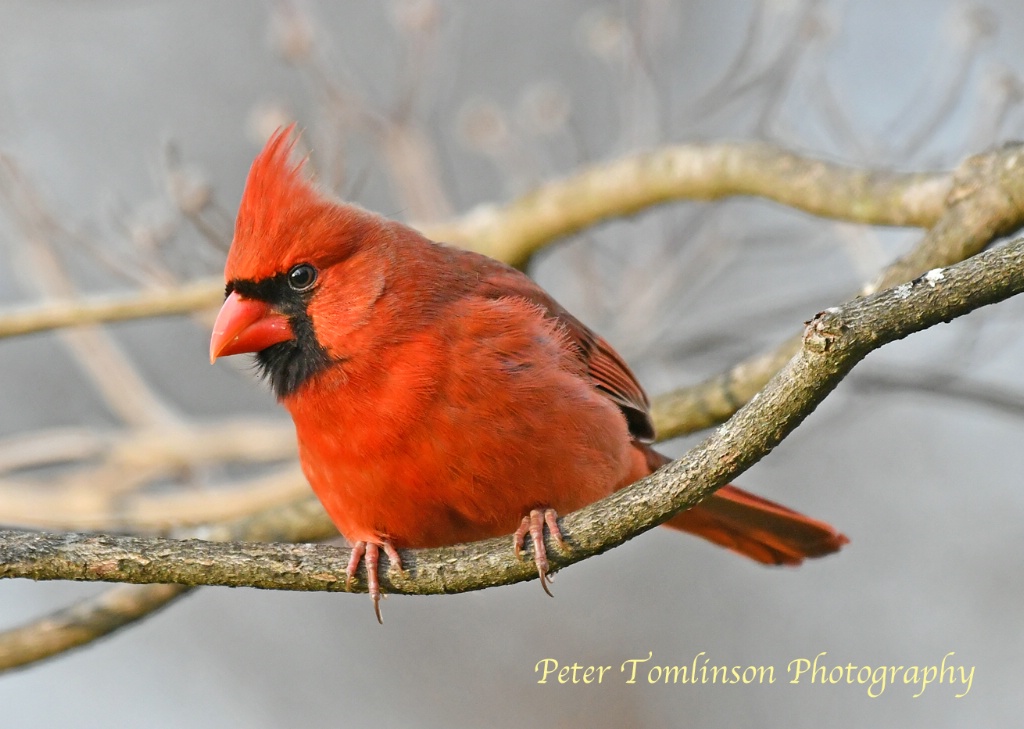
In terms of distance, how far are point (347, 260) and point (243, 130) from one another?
210 inches

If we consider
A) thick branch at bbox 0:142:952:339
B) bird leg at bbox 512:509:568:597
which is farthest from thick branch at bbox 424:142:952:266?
bird leg at bbox 512:509:568:597

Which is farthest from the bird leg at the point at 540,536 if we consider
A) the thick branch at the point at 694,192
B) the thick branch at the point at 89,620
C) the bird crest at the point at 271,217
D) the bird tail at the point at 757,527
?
the thick branch at the point at 694,192

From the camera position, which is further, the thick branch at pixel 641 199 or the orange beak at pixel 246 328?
the thick branch at pixel 641 199

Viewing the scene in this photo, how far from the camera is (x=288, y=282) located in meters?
2.95

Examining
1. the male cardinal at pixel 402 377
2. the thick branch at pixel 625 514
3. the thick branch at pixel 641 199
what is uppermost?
the thick branch at pixel 641 199

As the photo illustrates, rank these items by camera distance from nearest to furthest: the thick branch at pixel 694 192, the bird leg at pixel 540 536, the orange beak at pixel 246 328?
the bird leg at pixel 540 536
the orange beak at pixel 246 328
the thick branch at pixel 694 192

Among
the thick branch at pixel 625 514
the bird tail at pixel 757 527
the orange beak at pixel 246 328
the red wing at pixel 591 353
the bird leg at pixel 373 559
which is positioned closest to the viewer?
the thick branch at pixel 625 514

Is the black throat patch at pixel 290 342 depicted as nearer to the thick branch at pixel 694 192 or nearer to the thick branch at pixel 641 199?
the thick branch at pixel 641 199

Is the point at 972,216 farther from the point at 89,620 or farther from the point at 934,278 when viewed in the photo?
the point at 89,620

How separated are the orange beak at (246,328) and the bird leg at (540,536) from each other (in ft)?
2.48

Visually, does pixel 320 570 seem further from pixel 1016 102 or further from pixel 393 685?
pixel 393 685

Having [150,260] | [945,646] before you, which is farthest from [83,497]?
[945,646]

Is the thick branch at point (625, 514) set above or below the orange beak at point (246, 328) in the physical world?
below

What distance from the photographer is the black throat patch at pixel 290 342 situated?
9.60 feet
